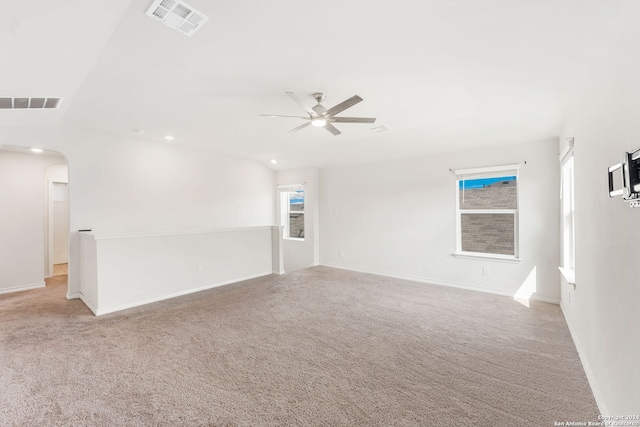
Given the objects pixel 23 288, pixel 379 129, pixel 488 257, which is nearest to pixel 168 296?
pixel 23 288

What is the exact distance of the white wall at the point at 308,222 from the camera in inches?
263

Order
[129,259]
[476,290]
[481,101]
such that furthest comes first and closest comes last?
[476,290] < [129,259] < [481,101]

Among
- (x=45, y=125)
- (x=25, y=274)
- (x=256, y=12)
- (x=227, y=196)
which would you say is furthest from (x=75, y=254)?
(x=256, y=12)

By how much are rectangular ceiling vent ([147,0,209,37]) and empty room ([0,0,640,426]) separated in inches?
0.5

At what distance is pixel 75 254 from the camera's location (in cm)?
420

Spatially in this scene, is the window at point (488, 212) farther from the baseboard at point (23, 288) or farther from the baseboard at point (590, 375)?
the baseboard at point (23, 288)

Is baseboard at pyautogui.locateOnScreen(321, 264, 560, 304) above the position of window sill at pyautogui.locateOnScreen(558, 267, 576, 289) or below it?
below

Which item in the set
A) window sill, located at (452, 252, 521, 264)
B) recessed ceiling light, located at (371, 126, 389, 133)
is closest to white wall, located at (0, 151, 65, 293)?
recessed ceiling light, located at (371, 126, 389, 133)

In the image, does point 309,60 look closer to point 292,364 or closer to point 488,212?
point 292,364

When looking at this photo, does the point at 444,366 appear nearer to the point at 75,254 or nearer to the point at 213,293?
the point at 213,293

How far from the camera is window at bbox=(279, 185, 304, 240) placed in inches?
286

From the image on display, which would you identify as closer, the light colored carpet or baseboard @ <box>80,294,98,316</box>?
the light colored carpet

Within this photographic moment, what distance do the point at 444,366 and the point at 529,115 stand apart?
2964 millimetres

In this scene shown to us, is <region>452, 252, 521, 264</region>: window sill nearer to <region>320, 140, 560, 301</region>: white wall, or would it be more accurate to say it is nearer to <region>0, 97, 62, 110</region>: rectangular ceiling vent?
<region>320, 140, 560, 301</region>: white wall
